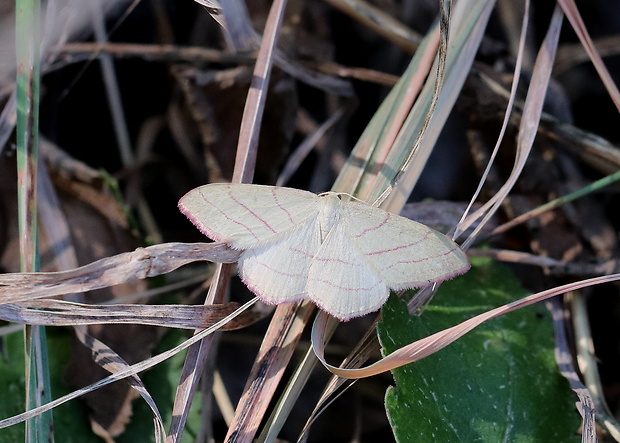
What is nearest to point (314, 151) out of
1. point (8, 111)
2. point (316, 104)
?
point (316, 104)

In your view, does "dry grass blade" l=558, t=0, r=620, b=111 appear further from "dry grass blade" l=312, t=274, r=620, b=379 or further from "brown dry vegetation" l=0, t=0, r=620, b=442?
"dry grass blade" l=312, t=274, r=620, b=379

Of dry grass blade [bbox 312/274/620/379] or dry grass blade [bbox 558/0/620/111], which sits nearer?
dry grass blade [bbox 312/274/620/379]

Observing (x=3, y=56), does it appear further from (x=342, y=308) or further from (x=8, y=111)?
(x=342, y=308)

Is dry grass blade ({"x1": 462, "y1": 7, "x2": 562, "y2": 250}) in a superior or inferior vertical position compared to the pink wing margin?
superior

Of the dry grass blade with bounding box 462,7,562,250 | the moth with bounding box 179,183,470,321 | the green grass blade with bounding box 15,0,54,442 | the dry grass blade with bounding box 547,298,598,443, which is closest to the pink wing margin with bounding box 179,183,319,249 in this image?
the moth with bounding box 179,183,470,321

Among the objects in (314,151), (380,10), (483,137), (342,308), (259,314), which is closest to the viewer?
(342,308)

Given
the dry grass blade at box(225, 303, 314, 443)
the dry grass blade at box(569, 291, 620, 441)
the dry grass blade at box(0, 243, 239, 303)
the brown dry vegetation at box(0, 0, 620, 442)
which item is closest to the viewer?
the dry grass blade at box(0, 243, 239, 303)

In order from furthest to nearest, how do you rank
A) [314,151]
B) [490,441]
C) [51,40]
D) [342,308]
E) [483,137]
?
[314,151], [483,137], [51,40], [490,441], [342,308]
